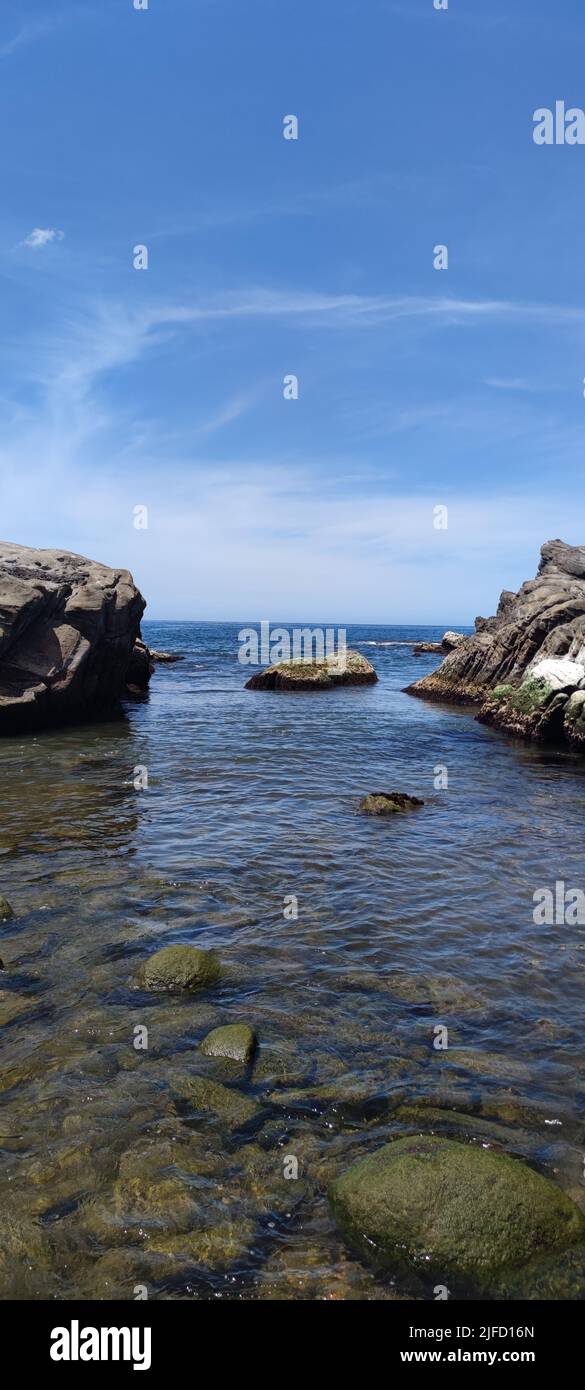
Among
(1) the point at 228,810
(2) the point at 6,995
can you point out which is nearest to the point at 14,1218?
(2) the point at 6,995

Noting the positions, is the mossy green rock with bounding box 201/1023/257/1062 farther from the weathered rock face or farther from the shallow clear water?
the weathered rock face

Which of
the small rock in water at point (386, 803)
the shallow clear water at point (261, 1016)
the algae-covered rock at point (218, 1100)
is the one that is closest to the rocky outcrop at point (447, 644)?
the small rock in water at point (386, 803)

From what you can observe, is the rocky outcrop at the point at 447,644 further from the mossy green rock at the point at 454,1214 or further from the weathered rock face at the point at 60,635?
the mossy green rock at the point at 454,1214

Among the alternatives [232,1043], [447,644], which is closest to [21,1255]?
[232,1043]

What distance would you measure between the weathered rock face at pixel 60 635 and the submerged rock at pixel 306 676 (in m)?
13.7

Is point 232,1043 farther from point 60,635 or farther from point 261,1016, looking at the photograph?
point 60,635

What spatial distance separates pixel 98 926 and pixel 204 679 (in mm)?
44252

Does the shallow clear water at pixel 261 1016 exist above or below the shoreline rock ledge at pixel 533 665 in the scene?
A: below

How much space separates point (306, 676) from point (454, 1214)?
43028 mm

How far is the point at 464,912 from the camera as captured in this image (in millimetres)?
11258

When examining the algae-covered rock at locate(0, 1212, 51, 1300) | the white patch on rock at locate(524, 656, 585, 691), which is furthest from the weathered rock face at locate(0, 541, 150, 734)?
the algae-covered rock at locate(0, 1212, 51, 1300)

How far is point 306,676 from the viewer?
47875mm

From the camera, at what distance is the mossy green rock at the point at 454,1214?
195 inches
